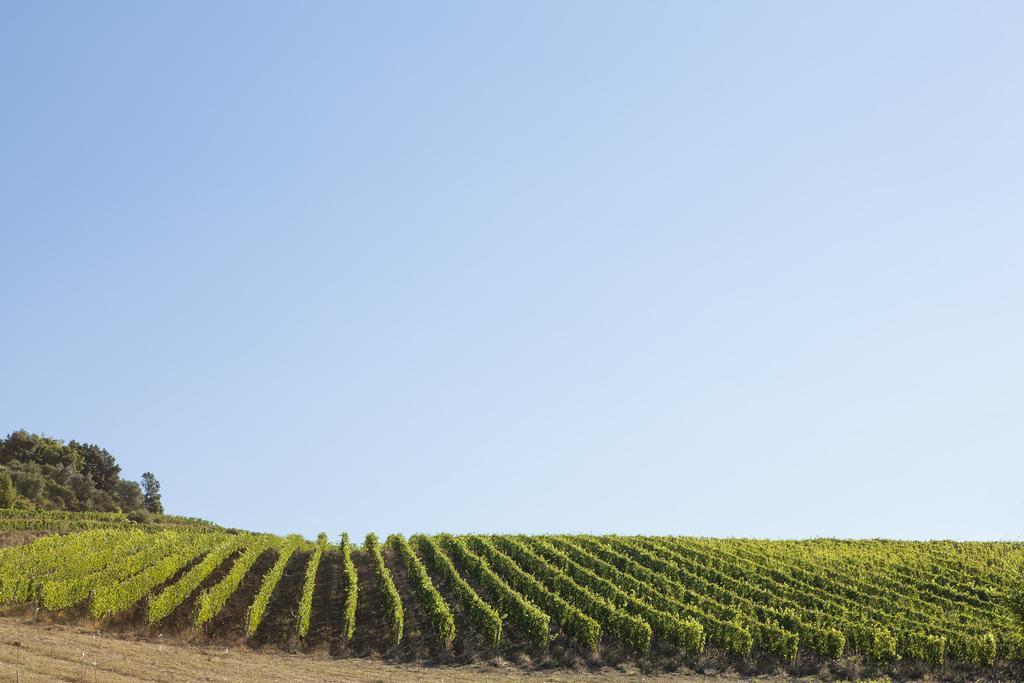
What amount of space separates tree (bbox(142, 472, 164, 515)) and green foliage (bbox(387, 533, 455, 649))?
2777 inches

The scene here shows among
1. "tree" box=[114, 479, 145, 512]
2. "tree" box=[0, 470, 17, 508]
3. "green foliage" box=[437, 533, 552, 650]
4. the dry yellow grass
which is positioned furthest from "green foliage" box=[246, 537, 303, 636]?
"tree" box=[114, 479, 145, 512]

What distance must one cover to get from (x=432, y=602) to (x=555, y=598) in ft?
19.7

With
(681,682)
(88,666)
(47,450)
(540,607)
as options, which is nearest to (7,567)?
(88,666)

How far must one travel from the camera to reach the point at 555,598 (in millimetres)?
44719

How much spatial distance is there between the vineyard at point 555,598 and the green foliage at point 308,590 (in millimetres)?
186

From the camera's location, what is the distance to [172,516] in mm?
91375

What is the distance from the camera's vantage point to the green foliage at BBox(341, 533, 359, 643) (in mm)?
42250

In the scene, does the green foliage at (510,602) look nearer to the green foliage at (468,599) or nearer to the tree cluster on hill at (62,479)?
the green foliage at (468,599)

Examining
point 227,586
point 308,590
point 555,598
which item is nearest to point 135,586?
point 227,586

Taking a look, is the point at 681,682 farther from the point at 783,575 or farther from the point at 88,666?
the point at 88,666

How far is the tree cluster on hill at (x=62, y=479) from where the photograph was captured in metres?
88.2

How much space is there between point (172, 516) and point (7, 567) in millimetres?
46620

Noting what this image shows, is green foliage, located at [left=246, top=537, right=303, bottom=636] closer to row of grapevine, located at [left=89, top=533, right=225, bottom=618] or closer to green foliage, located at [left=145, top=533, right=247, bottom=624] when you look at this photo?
green foliage, located at [left=145, top=533, right=247, bottom=624]

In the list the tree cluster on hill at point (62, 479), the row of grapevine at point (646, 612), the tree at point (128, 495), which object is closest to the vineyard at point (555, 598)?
the row of grapevine at point (646, 612)
